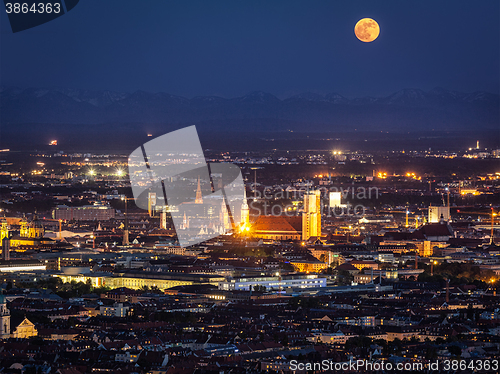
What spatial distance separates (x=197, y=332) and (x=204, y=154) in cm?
8402

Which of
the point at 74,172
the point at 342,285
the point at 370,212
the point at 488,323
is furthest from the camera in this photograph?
the point at 74,172

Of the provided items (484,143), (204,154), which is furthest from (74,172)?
(484,143)

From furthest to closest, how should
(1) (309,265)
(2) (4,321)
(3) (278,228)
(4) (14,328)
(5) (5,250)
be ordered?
(3) (278,228) < (5) (5,250) < (1) (309,265) < (4) (14,328) < (2) (4,321)

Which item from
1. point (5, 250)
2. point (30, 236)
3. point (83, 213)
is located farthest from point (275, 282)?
point (83, 213)

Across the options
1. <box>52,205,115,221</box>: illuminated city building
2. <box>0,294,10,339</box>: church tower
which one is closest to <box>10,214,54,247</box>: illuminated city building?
<box>52,205,115,221</box>: illuminated city building

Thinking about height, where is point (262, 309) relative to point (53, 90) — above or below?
below

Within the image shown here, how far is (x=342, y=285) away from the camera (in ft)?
133

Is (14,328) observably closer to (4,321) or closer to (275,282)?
(4,321)

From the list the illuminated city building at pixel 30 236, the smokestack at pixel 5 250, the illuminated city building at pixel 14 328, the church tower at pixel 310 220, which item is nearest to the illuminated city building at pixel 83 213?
the illuminated city building at pixel 30 236

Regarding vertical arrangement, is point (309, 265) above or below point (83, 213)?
below

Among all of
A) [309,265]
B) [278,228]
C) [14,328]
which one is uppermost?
[14,328]

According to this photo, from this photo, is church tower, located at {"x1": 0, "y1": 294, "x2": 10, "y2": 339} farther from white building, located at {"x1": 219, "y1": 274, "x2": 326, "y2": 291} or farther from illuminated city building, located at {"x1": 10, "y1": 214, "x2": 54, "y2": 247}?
illuminated city building, located at {"x1": 10, "y1": 214, "x2": 54, "y2": 247}

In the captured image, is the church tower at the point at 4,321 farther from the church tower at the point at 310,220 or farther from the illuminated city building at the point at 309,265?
the church tower at the point at 310,220

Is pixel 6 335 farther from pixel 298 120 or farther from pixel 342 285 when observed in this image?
pixel 298 120
